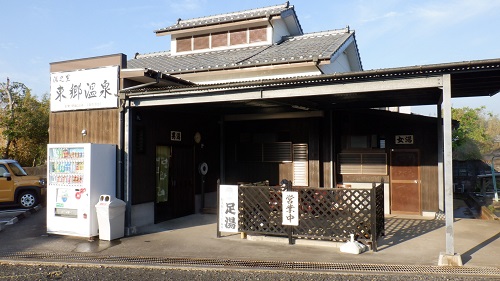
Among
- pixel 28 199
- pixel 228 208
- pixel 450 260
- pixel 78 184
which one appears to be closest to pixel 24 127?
pixel 28 199

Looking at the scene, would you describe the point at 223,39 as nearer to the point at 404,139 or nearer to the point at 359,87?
the point at 404,139

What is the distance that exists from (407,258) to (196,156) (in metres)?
6.70

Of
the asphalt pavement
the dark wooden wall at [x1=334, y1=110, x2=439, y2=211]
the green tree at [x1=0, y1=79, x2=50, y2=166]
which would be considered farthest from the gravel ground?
the green tree at [x1=0, y1=79, x2=50, y2=166]

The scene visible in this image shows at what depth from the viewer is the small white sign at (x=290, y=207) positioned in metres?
7.33

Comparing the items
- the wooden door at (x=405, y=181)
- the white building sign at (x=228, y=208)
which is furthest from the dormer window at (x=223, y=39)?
the white building sign at (x=228, y=208)

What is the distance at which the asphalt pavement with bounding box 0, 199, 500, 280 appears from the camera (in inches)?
237

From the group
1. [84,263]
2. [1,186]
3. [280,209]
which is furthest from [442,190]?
[1,186]

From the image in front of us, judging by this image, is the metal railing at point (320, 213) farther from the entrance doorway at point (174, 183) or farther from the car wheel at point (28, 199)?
the car wheel at point (28, 199)

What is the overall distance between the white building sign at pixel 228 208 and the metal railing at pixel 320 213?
0.10 metres

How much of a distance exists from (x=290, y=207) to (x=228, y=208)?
139cm

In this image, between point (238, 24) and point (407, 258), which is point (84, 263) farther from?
point (238, 24)

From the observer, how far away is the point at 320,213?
741 centimetres

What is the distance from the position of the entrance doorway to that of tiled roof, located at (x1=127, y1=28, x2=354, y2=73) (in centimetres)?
353

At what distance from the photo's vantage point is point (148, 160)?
920 centimetres
